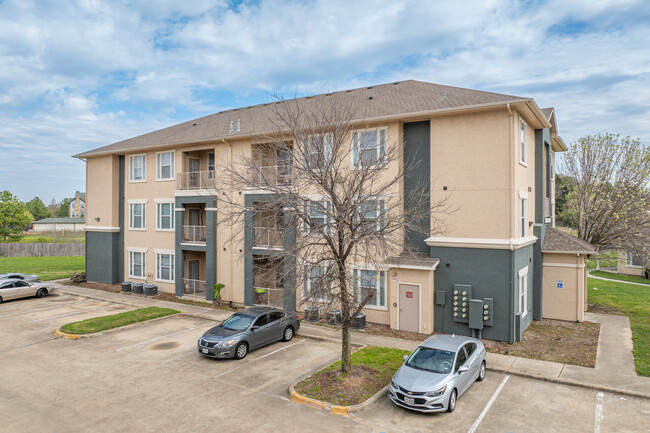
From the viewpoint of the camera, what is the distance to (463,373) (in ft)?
33.8

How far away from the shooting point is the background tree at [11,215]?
179 ft

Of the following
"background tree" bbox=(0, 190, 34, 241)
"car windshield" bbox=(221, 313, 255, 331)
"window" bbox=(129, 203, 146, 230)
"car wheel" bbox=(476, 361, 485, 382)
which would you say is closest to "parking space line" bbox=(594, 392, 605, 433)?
"car wheel" bbox=(476, 361, 485, 382)

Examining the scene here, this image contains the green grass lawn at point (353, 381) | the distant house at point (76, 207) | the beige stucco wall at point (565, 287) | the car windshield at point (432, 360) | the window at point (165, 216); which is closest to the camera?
the car windshield at point (432, 360)

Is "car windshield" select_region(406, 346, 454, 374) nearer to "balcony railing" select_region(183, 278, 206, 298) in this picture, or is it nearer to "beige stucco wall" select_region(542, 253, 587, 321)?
"beige stucco wall" select_region(542, 253, 587, 321)

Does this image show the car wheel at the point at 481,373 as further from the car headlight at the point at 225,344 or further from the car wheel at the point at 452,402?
the car headlight at the point at 225,344

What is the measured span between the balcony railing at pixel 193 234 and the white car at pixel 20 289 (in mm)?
9099

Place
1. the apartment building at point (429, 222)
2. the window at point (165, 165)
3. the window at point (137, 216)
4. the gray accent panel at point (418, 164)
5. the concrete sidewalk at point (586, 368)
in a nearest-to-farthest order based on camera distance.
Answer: the concrete sidewalk at point (586, 368), the apartment building at point (429, 222), the gray accent panel at point (418, 164), the window at point (165, 165), the window at point (137, 216)

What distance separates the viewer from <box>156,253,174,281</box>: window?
24.4 meters

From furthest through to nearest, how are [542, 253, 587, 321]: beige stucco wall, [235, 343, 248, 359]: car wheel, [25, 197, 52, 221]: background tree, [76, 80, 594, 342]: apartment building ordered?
[25, 197, 52, 221]: background tree, [542, 253, 587, 321]: beige stucco wall, [76, 80, 594, 342]: apartment building, [235, 343, 248, 359]: car wheel

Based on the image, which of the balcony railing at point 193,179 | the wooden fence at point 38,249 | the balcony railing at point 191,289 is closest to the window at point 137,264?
the balcony railing at point 191,289

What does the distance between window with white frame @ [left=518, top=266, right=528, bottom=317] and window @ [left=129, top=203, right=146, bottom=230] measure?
21.9 meters

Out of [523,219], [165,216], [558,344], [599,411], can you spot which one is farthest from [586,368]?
[165,216]

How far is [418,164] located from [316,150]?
6.70m

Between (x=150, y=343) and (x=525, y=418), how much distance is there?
12874 millimetres
